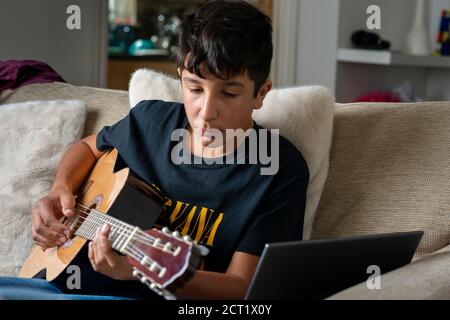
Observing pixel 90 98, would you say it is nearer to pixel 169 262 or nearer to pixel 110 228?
pixel 110 228

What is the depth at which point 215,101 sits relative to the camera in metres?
1.32

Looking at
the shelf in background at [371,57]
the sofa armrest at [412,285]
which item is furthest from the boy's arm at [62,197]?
the shelf in background at [371,57]

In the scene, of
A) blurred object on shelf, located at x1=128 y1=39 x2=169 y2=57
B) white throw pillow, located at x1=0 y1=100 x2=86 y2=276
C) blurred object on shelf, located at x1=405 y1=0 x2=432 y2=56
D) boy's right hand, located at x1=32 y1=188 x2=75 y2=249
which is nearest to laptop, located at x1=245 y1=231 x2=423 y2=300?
boy's right hand, located at x1=32 y1=188 x2=75 y2=249

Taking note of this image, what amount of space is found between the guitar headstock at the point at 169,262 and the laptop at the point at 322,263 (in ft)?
0.31

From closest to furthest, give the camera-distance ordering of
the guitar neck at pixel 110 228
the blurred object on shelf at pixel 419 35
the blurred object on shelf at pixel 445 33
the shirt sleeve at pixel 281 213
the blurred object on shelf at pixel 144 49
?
the guitar neck at pixel 110 228, the shirt sleeve at pixel 281 213, the blurred object on shelf at pixel 419 35, the blurred object on shelf at pixel 445 33, the blurred object on shelf at pixel 144 49

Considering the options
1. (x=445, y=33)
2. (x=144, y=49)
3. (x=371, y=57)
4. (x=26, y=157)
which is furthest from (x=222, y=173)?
(x=144, y=49)

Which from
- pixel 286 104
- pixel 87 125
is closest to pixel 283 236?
pixel 286 104

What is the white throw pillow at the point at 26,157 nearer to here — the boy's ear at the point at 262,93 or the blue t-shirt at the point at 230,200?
the blue t-shirt at the point at 230,200

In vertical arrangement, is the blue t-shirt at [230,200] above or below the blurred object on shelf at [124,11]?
below

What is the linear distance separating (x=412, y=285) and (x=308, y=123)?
49 cm

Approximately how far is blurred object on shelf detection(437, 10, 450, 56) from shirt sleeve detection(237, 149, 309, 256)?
9.54 feet

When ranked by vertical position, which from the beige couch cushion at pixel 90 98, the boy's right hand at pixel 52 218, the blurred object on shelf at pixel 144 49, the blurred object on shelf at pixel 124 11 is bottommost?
the boy's right hand at pixel 52 218

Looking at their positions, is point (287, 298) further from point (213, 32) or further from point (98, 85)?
point (98, 85)

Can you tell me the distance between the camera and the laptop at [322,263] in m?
1.04
